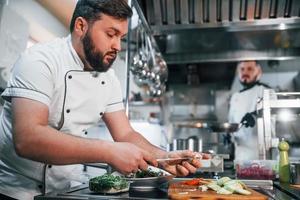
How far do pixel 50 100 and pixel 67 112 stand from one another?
0.13 meters

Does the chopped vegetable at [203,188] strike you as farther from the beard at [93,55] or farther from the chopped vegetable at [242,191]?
the beard at [93,55]

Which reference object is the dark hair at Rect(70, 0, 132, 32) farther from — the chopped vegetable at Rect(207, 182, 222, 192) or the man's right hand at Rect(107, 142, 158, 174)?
the chopped vegetable at Rect(207, 182, 222, 192)

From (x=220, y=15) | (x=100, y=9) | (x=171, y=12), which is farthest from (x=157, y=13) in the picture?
(x=100, y=9)

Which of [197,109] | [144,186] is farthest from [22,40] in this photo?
[197,109]

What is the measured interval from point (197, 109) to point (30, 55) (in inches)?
173

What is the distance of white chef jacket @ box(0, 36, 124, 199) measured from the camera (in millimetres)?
949

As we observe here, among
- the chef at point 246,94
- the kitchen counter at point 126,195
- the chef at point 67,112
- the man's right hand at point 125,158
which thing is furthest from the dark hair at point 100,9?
the chef at point 246,94

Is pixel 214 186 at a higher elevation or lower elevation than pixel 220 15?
lower

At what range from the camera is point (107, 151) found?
855 mm

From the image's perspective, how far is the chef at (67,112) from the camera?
0.84m

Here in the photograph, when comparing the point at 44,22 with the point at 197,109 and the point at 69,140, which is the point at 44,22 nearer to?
the point at 69,140

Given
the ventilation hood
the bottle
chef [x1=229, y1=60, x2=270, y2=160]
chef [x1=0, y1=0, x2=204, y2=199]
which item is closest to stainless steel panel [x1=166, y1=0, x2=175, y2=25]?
the ventilation hood

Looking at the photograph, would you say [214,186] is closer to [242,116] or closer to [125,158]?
[125,158]

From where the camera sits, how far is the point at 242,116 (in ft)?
11.3
